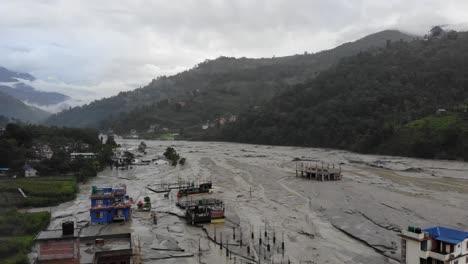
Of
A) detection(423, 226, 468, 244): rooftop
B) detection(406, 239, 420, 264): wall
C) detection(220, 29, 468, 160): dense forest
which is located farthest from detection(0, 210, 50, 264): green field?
detection(220, 29, 468, 160): dense forest

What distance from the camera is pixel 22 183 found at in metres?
41.4

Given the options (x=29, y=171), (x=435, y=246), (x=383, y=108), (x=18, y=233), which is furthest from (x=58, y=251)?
(x=383, y=108)

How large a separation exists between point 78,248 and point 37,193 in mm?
24039

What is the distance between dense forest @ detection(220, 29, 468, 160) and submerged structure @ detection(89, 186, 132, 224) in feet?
149

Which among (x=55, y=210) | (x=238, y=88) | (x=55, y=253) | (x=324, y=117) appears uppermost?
(x=238, y=88)

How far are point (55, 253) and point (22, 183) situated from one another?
29.3 m

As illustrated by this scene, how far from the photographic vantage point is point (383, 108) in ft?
265

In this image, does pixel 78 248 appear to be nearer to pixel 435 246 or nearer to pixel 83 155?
pixel 435 246

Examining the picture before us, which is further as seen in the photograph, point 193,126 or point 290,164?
point 193,126

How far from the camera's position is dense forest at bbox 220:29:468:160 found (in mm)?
64438

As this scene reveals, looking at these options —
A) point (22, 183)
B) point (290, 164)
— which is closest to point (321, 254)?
point (22, 183)

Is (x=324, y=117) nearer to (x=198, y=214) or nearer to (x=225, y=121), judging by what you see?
(x=225, y=121)

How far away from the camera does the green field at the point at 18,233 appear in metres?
19.9

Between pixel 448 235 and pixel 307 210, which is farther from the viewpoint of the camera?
pixel 307 210
